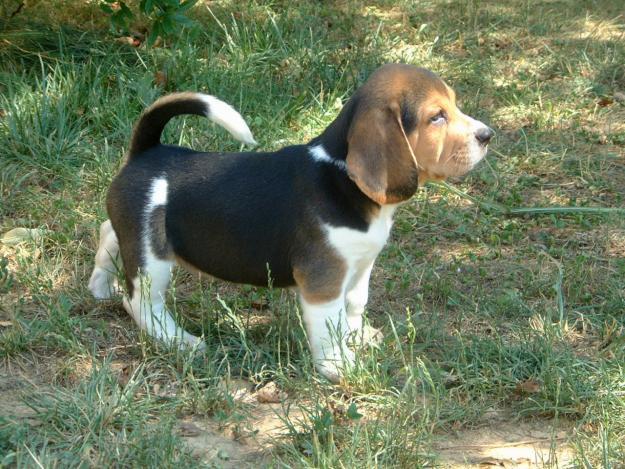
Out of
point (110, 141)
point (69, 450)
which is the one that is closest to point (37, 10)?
point (110, 141)

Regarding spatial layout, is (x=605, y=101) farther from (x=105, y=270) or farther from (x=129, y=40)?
(x=105, y=270)

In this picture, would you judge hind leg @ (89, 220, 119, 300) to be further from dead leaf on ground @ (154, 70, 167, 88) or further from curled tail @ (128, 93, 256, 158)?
dead leaf on ground @ (154, 70, 167, 88)

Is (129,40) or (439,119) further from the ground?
(439,119)

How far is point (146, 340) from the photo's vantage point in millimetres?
4902

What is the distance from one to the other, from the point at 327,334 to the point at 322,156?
84 cm

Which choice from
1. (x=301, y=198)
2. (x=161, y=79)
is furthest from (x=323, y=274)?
(x=161, y=79)

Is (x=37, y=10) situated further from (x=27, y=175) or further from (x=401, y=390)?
(x=401, y=390)

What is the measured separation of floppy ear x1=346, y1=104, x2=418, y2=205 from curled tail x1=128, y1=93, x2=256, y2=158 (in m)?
0.66

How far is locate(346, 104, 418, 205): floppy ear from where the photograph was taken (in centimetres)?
438

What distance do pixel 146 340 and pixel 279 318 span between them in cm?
72

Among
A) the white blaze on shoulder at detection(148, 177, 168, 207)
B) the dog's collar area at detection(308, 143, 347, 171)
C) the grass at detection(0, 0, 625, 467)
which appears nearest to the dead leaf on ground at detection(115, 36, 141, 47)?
the grass at detection(0, 0, 625, 467)

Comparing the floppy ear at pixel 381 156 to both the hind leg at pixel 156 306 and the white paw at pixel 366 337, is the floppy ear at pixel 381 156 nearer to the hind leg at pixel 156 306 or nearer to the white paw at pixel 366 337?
the white paw at pixel 366 337

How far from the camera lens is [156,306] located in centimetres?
503

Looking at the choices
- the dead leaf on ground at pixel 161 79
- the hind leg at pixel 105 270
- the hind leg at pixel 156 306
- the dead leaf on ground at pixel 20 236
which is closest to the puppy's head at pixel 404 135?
the hind leg at pixel 156 306
